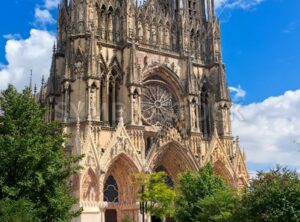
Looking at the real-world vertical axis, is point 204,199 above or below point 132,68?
below

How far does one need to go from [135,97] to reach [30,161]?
16684 mm

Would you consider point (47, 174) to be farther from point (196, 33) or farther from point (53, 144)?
point (196, 33)

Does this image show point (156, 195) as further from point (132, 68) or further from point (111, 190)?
point (132, 68)

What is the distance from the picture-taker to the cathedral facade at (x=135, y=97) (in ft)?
110

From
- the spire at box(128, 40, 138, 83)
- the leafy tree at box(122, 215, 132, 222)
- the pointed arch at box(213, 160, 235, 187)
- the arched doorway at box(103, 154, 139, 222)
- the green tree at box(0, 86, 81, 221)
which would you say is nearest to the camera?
the green tree at box(0, 86, 81, 221)

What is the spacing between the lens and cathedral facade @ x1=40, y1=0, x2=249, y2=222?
33594 mm

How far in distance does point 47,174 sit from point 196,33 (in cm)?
2656

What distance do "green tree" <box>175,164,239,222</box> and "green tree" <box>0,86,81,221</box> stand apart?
827 cm

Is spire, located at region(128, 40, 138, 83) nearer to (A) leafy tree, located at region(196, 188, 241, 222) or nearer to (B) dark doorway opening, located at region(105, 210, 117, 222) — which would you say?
(B) dark doorway opening, located at region(105, 210, 117, 222)

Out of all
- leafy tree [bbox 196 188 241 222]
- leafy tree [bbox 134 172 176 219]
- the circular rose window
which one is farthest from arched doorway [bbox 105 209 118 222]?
leafy tree [bbox 196 188 241 222]

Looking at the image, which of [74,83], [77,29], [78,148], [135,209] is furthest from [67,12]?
[135,209]

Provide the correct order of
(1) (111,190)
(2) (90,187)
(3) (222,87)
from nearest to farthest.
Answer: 1. (2) (90,187)
2. (1) (111,190)
3. (3) (222,87)

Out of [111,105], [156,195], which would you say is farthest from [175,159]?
[156,195]

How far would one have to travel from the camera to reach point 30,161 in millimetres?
20094
